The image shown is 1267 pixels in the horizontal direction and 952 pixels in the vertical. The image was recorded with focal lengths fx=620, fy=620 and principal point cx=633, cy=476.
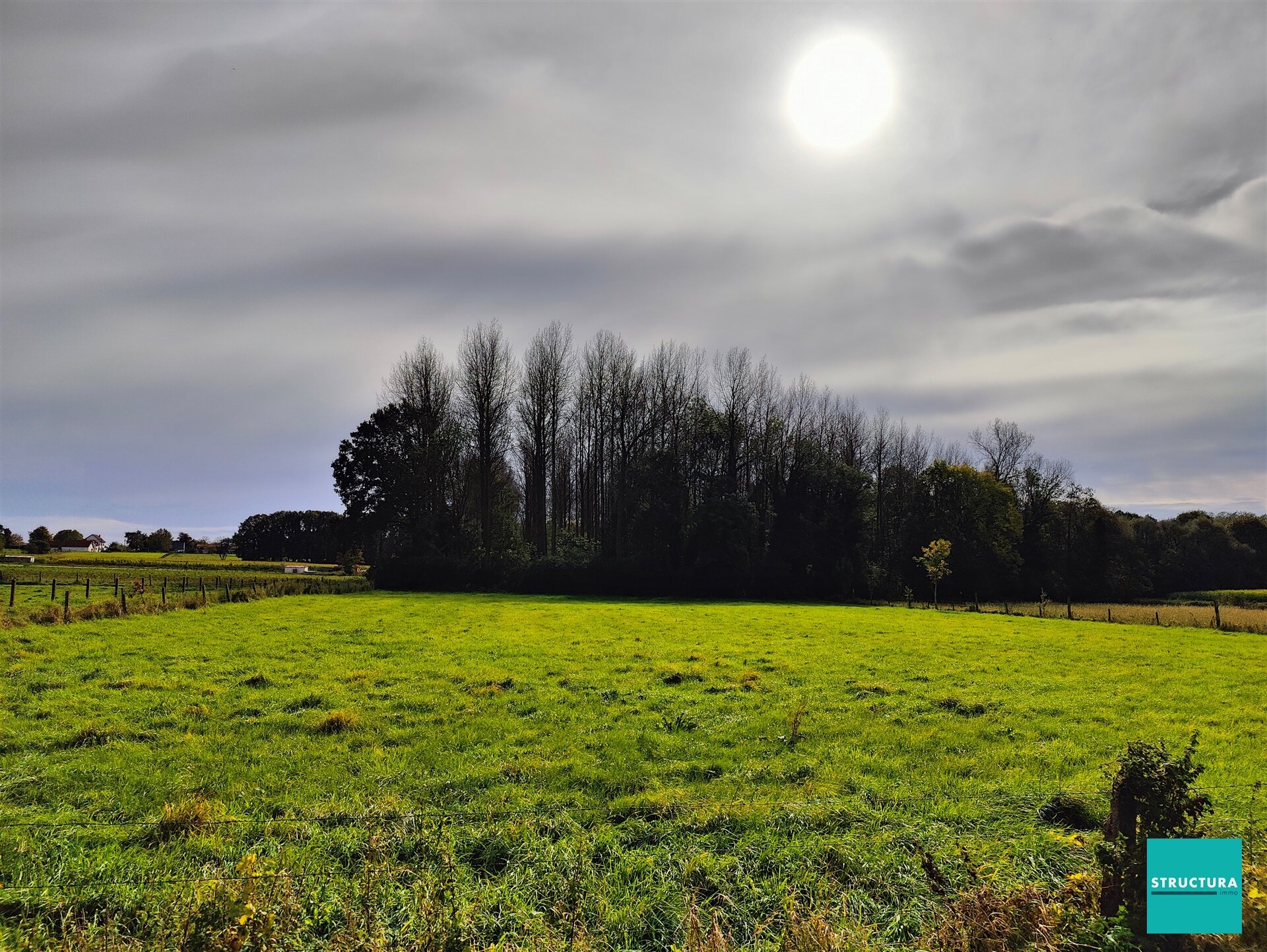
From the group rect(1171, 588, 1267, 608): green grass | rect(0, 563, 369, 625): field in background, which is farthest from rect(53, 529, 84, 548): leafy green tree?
rect(1171, 588, 1267, 608): green grass

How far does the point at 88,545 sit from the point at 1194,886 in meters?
141

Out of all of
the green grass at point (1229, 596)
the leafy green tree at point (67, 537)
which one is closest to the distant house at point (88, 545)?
the leafy green tree at point (67, 537)

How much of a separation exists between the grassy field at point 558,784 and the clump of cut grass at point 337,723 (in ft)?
0.18

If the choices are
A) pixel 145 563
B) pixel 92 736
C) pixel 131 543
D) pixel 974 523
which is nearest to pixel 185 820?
pixel 92 736

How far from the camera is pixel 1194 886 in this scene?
12.2ft

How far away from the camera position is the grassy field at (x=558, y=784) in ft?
14.9

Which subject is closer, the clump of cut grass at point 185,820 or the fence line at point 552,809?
the clump of cut grass at point 185,820

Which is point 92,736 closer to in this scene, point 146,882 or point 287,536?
point 146,882

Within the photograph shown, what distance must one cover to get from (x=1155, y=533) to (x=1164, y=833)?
78318 mm

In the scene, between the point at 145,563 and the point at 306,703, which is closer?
the point at 306,703

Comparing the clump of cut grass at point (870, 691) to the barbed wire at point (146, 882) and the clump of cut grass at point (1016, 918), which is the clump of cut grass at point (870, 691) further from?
the clump of cut grass at point (1016, 918)

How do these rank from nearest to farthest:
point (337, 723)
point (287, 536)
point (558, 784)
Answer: point (558, 784) → point (337, 723) → point (287, 536)

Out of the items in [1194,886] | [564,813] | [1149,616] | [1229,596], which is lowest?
[1229,596]

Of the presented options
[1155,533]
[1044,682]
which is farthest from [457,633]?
[1155,533]
